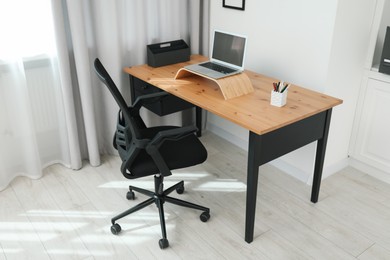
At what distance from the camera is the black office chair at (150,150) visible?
1.99 meters

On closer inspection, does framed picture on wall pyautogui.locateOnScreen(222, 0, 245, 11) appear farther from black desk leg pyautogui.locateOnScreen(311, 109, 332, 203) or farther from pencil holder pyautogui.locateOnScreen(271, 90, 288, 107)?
black desk leg pyautogui.locateOnScreen(311, 109, 332, 203)

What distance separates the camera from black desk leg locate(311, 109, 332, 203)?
2330 mm

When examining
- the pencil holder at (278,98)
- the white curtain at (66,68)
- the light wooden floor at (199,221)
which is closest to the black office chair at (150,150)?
the light wooden floor at (199,221)

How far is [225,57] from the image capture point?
2492mm

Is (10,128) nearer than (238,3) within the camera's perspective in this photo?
Yes

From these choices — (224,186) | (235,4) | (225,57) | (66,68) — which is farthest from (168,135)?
(235,4)

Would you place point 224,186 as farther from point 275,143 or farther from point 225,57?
point 225,57

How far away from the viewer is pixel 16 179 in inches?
113

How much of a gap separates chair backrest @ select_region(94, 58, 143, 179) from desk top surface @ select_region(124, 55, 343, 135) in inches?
17.0

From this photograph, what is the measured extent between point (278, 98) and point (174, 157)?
2.22 feet

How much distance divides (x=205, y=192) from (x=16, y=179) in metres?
1.41

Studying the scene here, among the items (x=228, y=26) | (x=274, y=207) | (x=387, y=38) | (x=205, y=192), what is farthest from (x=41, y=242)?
(x=387, y=38)

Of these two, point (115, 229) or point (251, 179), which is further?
point (115, 229)

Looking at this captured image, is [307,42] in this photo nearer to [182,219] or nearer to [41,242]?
[182,219]
